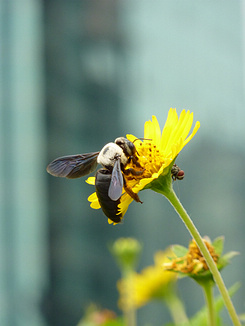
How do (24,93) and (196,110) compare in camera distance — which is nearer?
(196,110)

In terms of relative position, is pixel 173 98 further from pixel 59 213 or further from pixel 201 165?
pixel 59 213

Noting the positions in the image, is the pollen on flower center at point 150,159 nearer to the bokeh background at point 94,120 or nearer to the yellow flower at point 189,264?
the yellow flower at point 189,264

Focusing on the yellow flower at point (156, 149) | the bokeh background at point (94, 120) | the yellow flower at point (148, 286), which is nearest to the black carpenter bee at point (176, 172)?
the yellow flower at point (156, 149)

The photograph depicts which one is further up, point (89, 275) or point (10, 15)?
point (10, 15)

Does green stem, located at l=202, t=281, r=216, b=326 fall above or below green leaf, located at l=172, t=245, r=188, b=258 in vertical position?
below

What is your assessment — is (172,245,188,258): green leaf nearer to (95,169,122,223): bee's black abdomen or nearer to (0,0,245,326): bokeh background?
(95,169,122,223): bee's black abdomen

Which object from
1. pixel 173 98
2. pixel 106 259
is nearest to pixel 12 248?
pixel 106 259

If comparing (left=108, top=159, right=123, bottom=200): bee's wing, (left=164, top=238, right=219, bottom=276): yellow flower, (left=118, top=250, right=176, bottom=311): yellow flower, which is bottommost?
(left=118, top=250, right=176, bottom=311): yellow flower

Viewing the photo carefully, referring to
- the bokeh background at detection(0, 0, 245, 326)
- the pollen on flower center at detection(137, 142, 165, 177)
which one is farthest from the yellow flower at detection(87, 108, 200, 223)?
the bokeh background at detection(0, 0, 245, 326)
